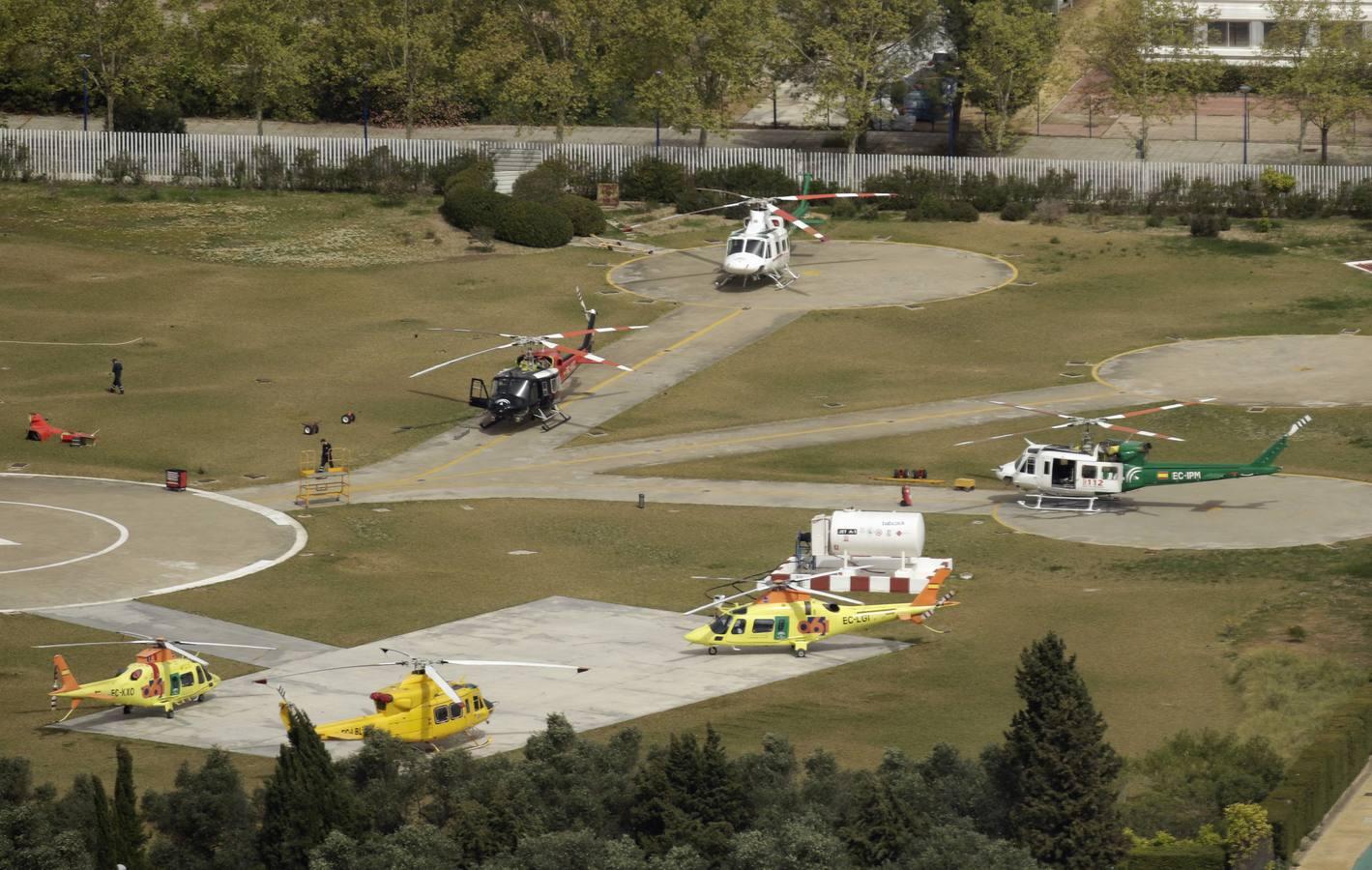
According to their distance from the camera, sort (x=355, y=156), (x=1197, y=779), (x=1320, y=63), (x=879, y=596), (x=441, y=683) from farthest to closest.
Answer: (x=355, y=156), (x=1320, y=63), (x=879, y=596), (x=441, y=683), (x=1197, y=779)

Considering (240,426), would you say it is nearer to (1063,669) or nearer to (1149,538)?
(1149,538)

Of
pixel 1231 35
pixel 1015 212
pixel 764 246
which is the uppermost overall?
pixel 1231 35

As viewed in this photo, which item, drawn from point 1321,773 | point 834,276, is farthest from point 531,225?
point 1321,773

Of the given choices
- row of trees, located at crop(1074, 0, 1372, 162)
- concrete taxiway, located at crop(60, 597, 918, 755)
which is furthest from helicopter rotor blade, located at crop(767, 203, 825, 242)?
concrete taxiway, located at crop(60, 597, 918, 755)

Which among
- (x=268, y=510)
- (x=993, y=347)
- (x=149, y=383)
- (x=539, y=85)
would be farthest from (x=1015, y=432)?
(x=539, y=85)

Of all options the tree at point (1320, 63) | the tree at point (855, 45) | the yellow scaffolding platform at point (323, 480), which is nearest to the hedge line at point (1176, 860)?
the yellow scaffolding platform at point (323, 480)

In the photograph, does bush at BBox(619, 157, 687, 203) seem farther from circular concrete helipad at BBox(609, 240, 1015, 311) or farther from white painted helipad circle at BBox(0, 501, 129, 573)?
white painted helipad circle at BBox(0, 501, 129, 573)

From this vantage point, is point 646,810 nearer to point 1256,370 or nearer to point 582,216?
point 1256,370
